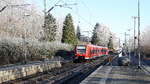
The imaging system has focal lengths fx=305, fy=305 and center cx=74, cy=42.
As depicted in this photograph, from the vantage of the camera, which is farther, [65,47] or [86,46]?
[65,47]

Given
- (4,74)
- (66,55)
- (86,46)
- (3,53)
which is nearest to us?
(4,74)

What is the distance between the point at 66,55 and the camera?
74.2 metres

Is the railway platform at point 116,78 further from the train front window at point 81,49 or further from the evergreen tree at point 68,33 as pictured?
the evergreen tree at point 68,33

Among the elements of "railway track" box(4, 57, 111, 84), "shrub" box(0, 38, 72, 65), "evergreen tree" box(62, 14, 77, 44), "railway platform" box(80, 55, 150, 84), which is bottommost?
"railway track" box(4, 57, 111, 84)

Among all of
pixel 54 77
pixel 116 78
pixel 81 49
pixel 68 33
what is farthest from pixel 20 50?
pixel 68 33

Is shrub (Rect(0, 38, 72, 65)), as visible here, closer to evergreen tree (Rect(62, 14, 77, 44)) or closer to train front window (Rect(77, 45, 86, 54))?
train front window (Rect(77, 45, 86, 54))

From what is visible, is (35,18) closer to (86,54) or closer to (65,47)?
(65,47)

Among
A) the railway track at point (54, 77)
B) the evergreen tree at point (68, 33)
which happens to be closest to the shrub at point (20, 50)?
the railway track at point (54, 77)

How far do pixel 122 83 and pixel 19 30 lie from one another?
182ft

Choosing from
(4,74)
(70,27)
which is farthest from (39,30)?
(4,74)

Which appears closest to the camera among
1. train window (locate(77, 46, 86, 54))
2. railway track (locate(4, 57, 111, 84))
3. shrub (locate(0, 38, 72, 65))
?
railway track (locate(4, 57, 111, 84))

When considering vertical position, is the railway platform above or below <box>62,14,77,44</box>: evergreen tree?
below

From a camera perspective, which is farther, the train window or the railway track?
the train window

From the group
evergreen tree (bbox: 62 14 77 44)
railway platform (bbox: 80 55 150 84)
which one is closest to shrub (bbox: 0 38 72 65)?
railway platform (bbox: 80 55 150 84)
